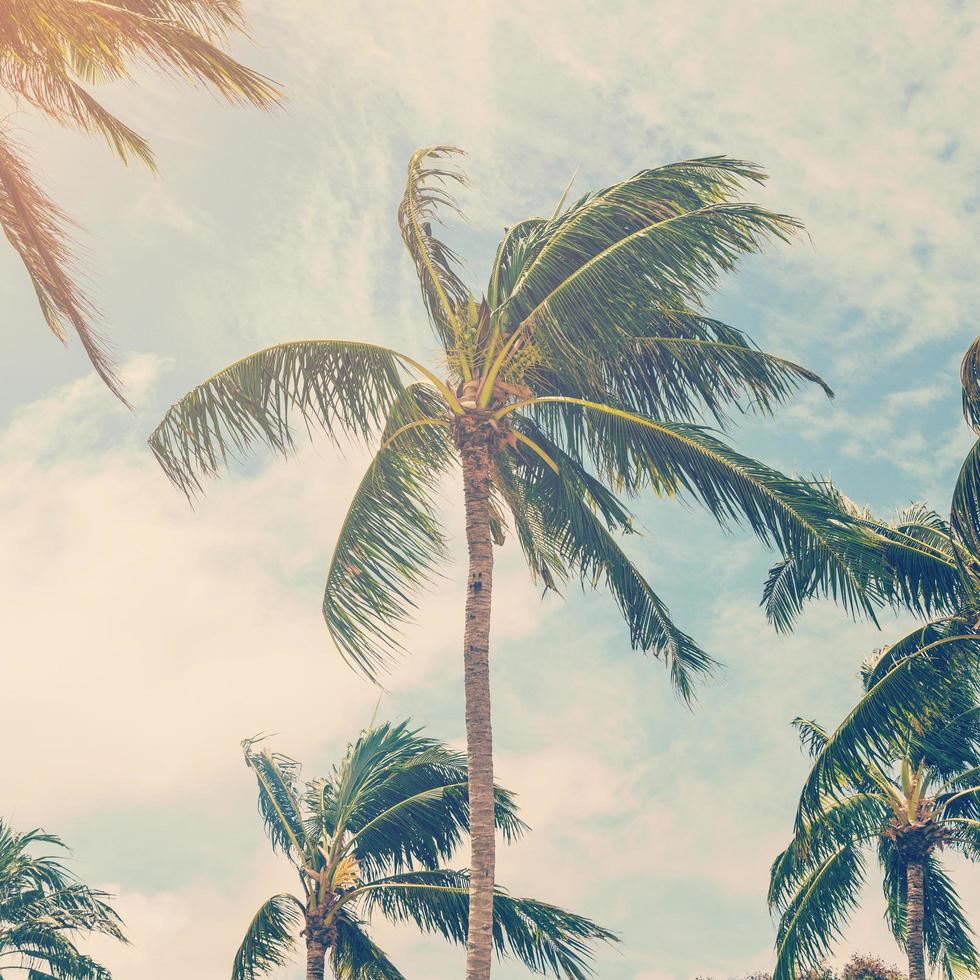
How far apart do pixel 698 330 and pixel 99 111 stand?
723 centimetres

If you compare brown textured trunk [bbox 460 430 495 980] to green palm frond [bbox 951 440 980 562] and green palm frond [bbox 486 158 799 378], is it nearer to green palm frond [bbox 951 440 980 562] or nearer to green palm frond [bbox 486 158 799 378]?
green palm frond [bbox 486 158 799 378]

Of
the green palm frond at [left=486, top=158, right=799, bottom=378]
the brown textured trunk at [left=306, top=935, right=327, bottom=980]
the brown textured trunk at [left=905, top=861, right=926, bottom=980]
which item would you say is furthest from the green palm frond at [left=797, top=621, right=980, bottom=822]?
the brown textured trunk at [left=306, top=935, right=327, bottom=980]

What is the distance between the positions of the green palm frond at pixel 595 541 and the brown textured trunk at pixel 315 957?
778 centimetres

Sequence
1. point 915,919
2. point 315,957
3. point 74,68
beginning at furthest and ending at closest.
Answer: point 915,919 < point 315,957 < point 74,68

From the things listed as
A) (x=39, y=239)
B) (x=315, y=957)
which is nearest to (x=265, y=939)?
(x=315, y=957)

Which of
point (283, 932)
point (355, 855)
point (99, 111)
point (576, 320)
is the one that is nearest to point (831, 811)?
point (355, 855)

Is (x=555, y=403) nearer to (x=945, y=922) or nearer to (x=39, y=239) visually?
(x=39, y=239)

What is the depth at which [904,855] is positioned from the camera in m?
20.4

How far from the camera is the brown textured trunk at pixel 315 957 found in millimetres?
17892

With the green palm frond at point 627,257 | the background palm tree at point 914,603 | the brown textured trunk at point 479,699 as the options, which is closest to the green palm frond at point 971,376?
the background palm tree at point 914,603

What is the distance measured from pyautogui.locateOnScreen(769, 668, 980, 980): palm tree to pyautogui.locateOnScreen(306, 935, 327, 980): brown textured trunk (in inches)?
286

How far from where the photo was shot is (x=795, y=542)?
38.3 feet

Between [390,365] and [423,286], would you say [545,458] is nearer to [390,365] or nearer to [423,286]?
[390,365]

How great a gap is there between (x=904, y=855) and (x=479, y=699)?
1172cm
